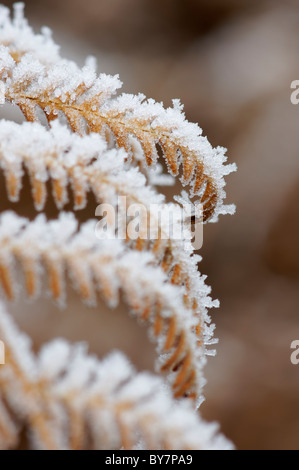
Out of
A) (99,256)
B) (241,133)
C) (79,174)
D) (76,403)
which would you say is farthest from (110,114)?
(241,133)

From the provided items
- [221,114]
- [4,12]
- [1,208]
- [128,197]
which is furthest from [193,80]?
[128,197]

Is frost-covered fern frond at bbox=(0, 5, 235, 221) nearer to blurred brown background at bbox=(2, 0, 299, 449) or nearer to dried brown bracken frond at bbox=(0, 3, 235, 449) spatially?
dried brown bracken frond at bbox=(0, 3, 235, 449)

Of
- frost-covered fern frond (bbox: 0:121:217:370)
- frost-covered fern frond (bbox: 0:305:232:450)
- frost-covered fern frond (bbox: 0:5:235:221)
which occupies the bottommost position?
frost-covered fern frond (bbox: 0:305:232:450)

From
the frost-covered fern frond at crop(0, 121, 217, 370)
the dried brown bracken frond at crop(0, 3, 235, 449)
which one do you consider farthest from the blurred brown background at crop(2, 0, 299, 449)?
the frost-covered fern frond at crop(0, 121, 217, 370)

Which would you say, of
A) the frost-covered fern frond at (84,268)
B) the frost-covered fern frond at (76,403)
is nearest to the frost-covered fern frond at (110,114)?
the frost-covered fern frond at (84,268)

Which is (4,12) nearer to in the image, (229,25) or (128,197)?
(128,197)

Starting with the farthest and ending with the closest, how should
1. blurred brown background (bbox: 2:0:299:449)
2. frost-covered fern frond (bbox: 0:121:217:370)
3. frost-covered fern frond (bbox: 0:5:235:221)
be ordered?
blurred brown background (bbox: 2:0:299:449), frost-covered fern frond (bbox: 0:5:235:221), frost-covered fern frond (bbox: 0:121:217:370)

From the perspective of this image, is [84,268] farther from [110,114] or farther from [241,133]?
[241,133]
